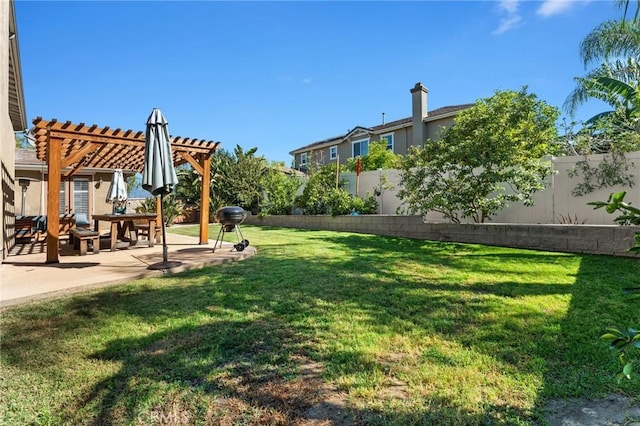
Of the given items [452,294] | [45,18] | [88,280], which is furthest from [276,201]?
[452,294]

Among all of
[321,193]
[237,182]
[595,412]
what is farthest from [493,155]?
[237,182]

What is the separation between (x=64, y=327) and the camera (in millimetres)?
3479

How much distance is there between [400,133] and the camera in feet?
78.3

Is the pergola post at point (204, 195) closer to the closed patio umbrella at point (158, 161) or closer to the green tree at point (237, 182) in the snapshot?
the closed patio umbrella at point (158, 161)

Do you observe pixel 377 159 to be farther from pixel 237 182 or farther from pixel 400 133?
Answer: pixel 237 182

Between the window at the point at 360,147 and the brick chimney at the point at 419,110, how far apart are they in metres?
4.53

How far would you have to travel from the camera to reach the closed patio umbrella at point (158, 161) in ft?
19.9

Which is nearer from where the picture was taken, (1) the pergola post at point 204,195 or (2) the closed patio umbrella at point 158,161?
(2) the closed patio umbrella at point 158,161

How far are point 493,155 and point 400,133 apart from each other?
53.8 ft

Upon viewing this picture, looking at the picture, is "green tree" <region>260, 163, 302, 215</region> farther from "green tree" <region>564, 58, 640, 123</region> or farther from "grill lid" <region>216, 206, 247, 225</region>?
"green tree" <region>564, 58, 640, 123</region>

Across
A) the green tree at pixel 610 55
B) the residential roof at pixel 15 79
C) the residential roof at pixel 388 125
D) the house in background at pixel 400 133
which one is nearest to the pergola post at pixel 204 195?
the residential roof at pixel 15 79

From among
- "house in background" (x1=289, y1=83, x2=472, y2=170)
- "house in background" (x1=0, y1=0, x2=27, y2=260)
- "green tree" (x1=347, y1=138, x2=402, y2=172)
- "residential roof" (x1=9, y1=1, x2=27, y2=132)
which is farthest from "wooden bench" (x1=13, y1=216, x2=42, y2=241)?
"green tree" (x1=347, y1=138, x2=402, y2=172)

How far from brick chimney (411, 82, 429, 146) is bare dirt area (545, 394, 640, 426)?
68.5ft

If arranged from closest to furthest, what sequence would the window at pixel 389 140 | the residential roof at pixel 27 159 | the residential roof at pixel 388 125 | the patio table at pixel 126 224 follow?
the patio table at pixel 126 224 < the residential roof at pixel 27 159 < the residential roof at pixel 388 125 < the window at pixel 389 140
